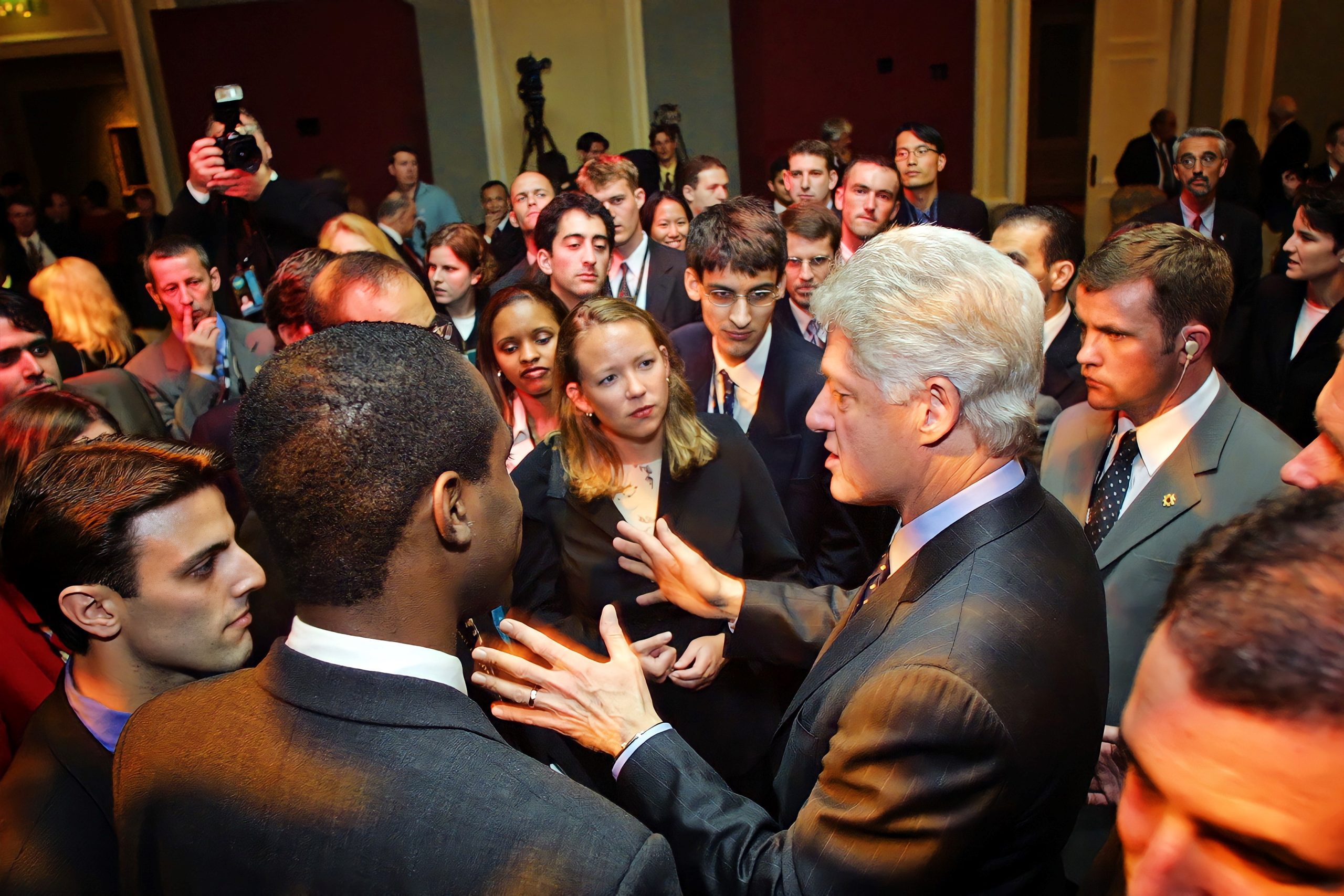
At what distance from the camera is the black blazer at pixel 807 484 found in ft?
8.33

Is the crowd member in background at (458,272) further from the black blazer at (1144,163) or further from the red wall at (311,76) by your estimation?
the black blazer at (1144,163)

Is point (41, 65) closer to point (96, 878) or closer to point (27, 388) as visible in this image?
point (27, 388)

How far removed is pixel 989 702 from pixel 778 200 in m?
5.93

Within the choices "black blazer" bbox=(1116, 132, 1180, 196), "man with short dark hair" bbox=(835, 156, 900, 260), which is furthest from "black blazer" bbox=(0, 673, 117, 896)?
"black blazer" bbox=(1116, 132, 1180, 196)

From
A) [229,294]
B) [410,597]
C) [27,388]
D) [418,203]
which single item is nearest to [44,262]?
[418,203]

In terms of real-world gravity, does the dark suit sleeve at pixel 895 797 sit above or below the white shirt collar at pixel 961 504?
below

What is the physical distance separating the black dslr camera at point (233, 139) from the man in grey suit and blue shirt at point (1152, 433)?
3.04 m

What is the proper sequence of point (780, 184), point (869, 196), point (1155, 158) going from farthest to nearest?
1. point (1155, 158)
2. point (780, 184)
3. point (869, 196)

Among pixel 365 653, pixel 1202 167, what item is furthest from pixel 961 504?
pixel 1202 167

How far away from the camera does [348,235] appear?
133 inches

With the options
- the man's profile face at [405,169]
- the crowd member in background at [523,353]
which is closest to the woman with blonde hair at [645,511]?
Result: the crowd member in background at [523,353]

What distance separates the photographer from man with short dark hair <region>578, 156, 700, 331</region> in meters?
4.06

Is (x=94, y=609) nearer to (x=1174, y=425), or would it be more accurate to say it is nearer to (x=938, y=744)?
(x=938, y=744)

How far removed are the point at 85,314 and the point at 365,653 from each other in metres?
3.62
